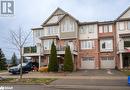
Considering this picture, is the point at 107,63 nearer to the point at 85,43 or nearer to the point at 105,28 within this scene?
the point at 85,43

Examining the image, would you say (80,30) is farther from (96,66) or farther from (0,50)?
(0,50)

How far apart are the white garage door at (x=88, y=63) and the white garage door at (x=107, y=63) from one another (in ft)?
5.91

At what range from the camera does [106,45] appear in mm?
44625

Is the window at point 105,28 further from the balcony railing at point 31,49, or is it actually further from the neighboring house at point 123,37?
the balcony railing at point 31,49

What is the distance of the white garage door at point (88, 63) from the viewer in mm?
44781

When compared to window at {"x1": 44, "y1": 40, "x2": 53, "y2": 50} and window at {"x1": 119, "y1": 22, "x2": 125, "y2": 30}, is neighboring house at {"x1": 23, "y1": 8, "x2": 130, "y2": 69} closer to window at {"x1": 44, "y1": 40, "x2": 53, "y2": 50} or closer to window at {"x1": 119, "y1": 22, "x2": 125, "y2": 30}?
window at {"x1": 44, "y1": 40, "x2": 53, "y2": 50}

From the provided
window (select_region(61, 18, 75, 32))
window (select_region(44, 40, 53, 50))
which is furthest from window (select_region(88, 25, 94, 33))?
window (select_region(44, 40, 53, 50))

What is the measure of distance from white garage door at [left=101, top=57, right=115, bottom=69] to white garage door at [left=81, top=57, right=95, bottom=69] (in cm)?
180

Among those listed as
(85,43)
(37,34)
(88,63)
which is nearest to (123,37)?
(85,43)

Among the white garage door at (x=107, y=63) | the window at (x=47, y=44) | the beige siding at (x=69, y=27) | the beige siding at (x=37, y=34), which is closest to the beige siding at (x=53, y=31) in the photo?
the beige siding at (x=69, y=27)

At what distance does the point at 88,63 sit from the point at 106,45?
4.59m

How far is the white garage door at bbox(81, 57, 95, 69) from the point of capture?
4478 cm

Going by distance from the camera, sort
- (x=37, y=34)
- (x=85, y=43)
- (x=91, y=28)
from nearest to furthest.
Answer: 1. (x=91, y=28)
2. (x=85, y=43)
3. (x=37, y=34)

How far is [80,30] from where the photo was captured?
150 ft
